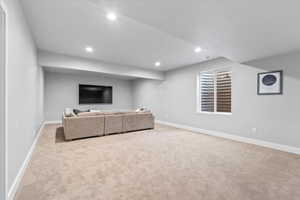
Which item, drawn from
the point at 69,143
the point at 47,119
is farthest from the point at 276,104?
the point at 47,119

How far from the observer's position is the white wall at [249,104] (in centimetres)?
307

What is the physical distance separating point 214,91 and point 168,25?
11.3 feet

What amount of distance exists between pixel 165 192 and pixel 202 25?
7.86 ft

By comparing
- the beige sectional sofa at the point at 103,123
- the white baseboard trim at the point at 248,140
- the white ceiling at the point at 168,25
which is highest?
the white ceiling at the point at 168,25

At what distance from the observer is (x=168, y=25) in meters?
2.09

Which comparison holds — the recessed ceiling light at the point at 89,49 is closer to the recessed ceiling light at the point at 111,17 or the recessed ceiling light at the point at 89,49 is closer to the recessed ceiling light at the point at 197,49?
the recessed ceiling light at the point at 111,17

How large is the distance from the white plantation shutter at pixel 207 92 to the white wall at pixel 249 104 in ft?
0.93

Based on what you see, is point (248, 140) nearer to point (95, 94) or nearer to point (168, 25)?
point (168, 25)

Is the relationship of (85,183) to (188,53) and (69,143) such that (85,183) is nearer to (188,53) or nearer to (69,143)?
(69,143)

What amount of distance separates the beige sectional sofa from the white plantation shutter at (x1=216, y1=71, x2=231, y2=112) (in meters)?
2.53

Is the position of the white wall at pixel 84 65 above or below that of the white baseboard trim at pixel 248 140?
above
